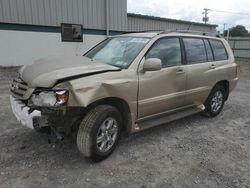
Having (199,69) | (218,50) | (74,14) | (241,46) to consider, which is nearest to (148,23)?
(74,14)

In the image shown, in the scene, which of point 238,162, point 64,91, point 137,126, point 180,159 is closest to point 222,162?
point 238,162

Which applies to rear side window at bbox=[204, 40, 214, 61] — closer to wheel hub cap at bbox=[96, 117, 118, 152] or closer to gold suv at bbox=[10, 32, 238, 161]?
gold suv at bbox=[10, 32, 238, 161]

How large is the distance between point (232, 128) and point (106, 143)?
2.74 meters

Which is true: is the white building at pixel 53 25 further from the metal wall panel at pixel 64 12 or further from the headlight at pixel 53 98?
the headlight at pixel 53 98

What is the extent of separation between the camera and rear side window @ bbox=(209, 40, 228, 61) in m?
5.14

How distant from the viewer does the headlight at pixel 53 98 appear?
9.19ft

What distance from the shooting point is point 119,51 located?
3.98 metres

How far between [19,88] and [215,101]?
4.04m

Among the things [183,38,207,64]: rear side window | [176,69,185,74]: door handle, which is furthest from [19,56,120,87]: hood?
[183,38,207,64]: rear side window

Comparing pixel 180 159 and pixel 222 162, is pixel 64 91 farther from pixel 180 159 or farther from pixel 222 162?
pixel 222 162

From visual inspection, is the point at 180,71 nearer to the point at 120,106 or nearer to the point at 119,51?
the point at 119,51

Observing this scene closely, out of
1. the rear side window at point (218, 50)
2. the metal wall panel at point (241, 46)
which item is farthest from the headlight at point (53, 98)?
the metal wall panel at point (241, 46)

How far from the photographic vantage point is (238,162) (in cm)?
339

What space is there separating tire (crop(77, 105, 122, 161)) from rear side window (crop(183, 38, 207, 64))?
6.43 ft
